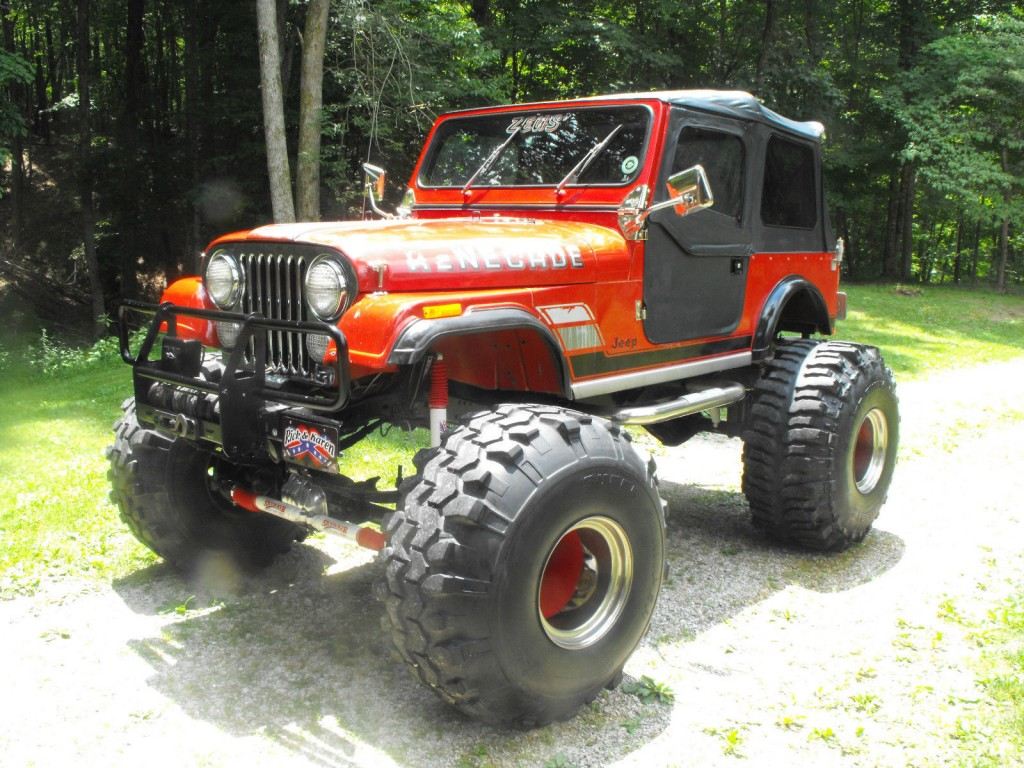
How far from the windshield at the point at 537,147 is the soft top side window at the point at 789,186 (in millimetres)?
1084

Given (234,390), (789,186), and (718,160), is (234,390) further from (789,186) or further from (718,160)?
(789,186)

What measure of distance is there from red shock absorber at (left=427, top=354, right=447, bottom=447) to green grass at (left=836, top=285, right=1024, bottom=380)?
9.78 metres

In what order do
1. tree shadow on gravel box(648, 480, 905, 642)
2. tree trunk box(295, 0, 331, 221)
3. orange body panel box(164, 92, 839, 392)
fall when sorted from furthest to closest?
tree trunk box(295, 0, 331, 221) < tree shadow on gravel box(648, 480, 905, 642) < orange body panel box(164, 92, 839, 392)

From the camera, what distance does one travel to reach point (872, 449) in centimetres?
546

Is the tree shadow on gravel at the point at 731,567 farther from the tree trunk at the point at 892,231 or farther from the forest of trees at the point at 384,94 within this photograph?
the tree trunk at the point at 892,231

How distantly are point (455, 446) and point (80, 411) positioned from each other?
668 cm

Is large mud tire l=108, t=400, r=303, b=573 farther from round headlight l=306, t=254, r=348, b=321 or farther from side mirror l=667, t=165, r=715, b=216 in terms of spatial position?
side mirror l=667, t=165, r=715, b=216

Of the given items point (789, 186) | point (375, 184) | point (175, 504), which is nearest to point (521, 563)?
point (175, 504)

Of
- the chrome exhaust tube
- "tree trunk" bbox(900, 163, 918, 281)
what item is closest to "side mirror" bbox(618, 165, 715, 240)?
the chrome exhaust tube

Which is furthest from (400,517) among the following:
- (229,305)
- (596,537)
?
(229,305)

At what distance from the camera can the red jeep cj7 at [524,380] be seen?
3.12 metres

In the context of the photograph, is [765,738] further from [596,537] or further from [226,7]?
[226,7]

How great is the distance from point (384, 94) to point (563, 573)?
1045 centimetres

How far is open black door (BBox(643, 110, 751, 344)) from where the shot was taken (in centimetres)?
447
